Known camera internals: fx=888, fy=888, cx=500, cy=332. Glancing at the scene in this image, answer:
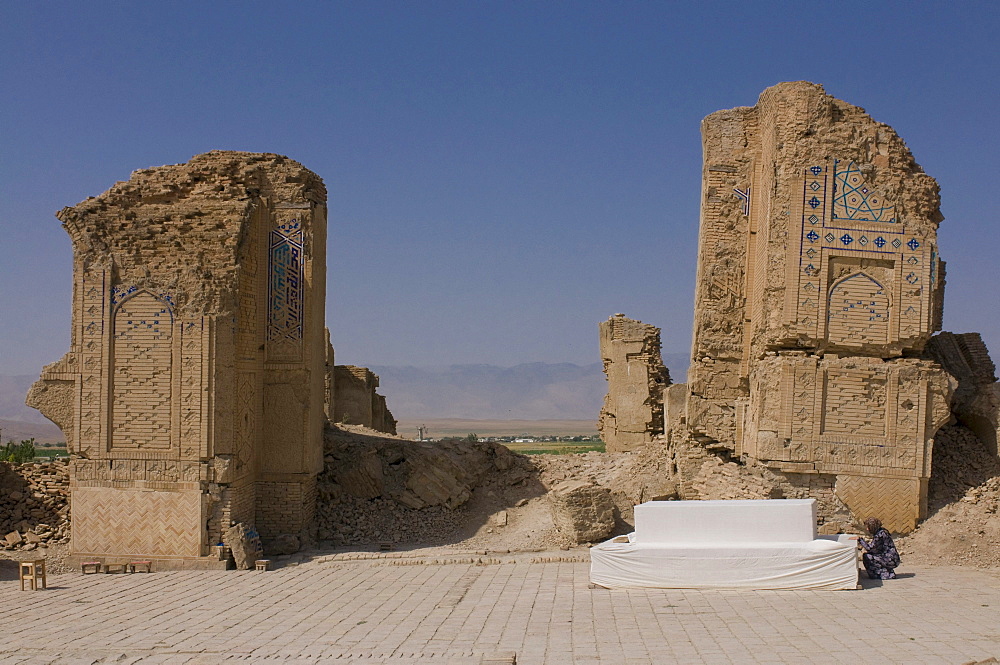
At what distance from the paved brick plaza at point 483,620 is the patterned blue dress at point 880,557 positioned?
167 mm

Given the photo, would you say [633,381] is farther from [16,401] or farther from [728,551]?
[16,401]

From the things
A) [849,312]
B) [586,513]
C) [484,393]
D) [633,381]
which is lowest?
[484,393]

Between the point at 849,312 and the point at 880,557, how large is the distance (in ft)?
11.2

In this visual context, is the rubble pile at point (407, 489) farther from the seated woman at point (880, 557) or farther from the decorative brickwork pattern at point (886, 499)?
the seated woman at point (880, 557)

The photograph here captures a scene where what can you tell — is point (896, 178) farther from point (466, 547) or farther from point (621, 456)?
point (466, 547)

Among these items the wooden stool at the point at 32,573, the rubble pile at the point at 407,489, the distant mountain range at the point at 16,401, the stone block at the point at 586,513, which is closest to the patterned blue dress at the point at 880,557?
the stone block at the point at 586,513

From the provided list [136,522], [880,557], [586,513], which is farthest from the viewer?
[586,513]

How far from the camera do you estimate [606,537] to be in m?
12.4

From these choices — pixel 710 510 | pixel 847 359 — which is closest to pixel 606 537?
pixel 710 510

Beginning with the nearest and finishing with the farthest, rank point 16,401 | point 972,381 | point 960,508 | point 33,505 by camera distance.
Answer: point 960,508 < point 972,381 < point 33,505 < point 16,401

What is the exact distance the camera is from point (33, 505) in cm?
1317

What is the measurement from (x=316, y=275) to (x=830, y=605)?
8358 mm

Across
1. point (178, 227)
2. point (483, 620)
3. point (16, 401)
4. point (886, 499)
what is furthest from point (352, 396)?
point (16, 401)

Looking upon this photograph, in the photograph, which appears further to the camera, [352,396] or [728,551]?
[352,396]
